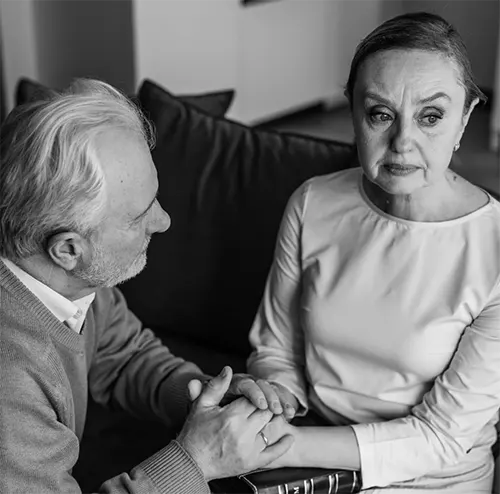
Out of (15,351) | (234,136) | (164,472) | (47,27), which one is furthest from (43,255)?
(47,27)

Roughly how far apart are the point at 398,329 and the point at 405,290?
7cm

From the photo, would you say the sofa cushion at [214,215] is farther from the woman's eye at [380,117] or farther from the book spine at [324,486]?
the book spine at [324,486]

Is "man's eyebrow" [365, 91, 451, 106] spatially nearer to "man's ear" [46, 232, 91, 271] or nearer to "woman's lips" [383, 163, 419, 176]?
"woman's lips" [383, 163, 419, 176]

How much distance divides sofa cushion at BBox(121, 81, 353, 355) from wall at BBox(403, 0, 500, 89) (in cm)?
374

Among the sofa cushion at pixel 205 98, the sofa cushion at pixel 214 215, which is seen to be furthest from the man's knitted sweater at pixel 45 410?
the sofa cushion at pixel 205 98

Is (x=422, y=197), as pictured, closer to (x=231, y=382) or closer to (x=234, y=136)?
(x=231, y=382)

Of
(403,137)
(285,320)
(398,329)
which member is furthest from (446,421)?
(403,137)

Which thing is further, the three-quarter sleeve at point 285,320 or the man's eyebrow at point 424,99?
the three-quarter sleeve at point 285,320

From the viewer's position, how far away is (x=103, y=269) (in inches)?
62.3

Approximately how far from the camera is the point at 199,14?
152 inches

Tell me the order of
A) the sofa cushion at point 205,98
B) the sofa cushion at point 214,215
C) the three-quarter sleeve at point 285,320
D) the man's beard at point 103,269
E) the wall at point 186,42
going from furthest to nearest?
the wall at point 186,42 < the sofa cushion at point 205,98 < the sofa cushion at point 214,215 < the three-quarter sleeve at point 285,320 < the man's beard at point 103,269

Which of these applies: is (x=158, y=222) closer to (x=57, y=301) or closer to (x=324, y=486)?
(x=57, y=301)

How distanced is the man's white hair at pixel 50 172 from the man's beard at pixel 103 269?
0.05m

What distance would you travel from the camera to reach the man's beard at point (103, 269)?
1564 mm
